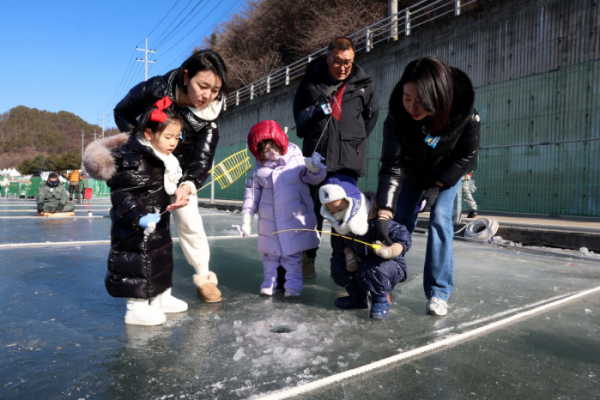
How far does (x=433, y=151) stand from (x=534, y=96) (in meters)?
8.07

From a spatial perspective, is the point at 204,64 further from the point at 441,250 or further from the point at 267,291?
the point at 441,250

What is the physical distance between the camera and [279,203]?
2.88m

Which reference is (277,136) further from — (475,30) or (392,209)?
(475,30)

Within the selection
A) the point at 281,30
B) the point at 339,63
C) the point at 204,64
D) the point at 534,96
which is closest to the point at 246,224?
the point at 204,64

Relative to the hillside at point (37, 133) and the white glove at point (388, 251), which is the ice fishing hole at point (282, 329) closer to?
the white glove at point (388, 251)

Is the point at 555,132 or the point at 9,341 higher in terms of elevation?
the point at 555,132

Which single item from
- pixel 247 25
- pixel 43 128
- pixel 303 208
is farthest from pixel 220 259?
pixel 43 128

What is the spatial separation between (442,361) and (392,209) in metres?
0.88

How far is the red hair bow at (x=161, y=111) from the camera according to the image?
2.17 metres

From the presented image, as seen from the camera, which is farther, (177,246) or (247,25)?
(247,25)

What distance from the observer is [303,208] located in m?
2.94

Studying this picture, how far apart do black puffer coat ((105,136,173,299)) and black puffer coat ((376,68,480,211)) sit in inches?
47.9

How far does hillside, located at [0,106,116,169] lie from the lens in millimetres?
87000

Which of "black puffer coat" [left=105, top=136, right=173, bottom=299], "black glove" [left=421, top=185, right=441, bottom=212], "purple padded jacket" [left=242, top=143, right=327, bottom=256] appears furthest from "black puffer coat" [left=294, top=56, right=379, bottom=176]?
"black puffer coat" [left=105, top=136, right=173, bottom=299]
